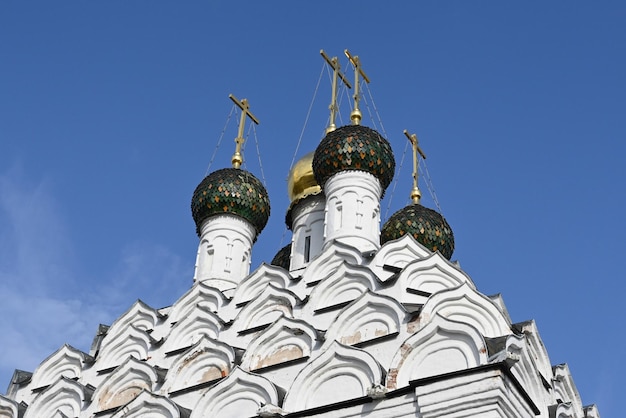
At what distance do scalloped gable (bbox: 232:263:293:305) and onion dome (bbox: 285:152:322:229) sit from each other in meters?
2.37

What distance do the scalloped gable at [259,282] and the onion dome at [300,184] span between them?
7.79 ft

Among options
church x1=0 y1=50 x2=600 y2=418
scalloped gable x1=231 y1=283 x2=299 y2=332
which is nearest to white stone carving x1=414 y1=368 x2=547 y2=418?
church x1=0 y1=50 x2=600 y2=418

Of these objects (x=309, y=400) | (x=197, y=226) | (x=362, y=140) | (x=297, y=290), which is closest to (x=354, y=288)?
(x=297, y=290)

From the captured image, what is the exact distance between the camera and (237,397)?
7.84 meters

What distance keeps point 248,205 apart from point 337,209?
52.8 inches

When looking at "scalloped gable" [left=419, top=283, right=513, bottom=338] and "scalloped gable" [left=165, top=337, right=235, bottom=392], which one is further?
"scalloped gable" [left=165, top=337, right=235, bottom=392]

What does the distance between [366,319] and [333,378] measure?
31.1 inches

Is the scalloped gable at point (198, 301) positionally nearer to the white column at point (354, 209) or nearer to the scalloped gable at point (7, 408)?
the white column at point (354, 209)

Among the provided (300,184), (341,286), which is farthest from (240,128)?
(341,286)

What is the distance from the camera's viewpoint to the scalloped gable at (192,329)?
376 inches

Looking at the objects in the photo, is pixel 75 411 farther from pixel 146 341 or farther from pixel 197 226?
pixel 197 226

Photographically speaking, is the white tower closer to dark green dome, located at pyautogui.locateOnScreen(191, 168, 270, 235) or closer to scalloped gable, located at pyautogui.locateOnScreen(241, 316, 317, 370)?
dark green dome, located at pyautogui.locateOnScreen(191, 168, 270, 235)

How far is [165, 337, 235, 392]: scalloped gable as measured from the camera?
845 centimetres

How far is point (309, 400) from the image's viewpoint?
7.52m
